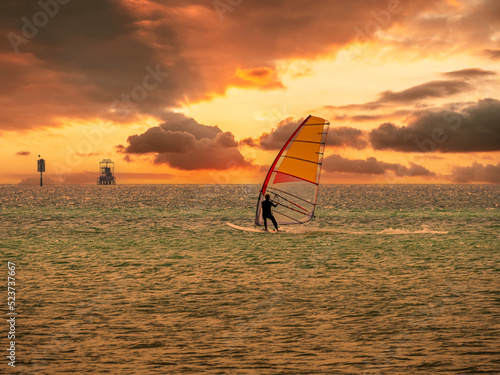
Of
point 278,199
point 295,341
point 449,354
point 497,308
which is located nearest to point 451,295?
point 497,308

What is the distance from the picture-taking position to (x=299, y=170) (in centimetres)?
2597

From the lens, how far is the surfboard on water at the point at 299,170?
25281 millimetres

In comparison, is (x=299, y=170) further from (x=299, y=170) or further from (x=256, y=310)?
(x=256, y=310)

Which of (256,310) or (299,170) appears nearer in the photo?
(256,310)

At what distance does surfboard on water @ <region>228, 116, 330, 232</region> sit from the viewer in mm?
25281

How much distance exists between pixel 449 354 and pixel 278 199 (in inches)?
747

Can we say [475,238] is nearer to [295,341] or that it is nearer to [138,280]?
[138,280]

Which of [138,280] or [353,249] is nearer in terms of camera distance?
[138,280]

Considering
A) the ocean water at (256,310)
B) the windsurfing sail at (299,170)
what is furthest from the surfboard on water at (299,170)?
the ocean water at (256,310)

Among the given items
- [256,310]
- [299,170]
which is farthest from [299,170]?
[256,310]

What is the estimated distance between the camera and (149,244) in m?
23.8

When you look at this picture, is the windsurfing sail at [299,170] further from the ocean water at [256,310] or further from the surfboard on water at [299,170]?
the ocean water at [256,310]

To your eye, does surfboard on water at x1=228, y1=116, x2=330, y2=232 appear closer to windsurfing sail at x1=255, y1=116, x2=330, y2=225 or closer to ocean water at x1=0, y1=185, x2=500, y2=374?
windsurfing sail at x1=255, y1=116, x2=330, y2=225

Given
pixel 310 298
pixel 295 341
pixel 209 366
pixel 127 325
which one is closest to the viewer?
pixel 209 366
